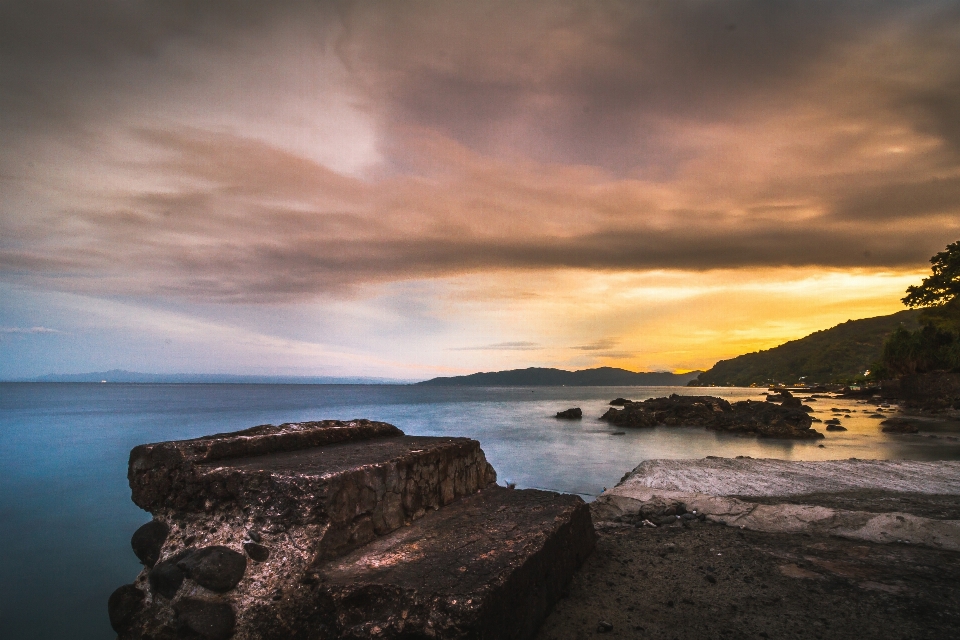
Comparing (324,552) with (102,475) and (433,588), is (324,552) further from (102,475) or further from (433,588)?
(102,475)

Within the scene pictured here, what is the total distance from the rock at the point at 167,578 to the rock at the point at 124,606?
0.13 meters

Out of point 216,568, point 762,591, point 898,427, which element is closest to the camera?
point 216,568

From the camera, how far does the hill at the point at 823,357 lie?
391 ft

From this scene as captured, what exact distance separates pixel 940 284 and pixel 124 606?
49.0m

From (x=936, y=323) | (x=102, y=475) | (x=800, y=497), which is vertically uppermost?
(x=936, y=323)

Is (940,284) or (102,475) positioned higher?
(940,284)

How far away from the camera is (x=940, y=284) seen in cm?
3453

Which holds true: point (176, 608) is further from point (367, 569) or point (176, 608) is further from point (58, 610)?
point (58, 610)

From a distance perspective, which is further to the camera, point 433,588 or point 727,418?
point 727,418

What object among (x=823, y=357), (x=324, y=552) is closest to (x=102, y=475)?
(x=324, y=552)

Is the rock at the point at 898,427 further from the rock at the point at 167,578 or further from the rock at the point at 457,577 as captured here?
the rock at the point at 167,578

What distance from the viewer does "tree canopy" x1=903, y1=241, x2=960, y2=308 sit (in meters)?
33.8

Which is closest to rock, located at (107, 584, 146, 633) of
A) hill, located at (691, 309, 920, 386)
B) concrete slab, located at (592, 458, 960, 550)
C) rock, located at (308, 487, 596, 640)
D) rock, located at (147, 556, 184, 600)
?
rock, located at (147, 556, 184, 600)

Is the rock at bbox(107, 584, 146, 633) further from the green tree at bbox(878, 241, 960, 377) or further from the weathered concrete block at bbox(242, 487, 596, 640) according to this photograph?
the green tree at bbox(878, 241, 960, 377)
